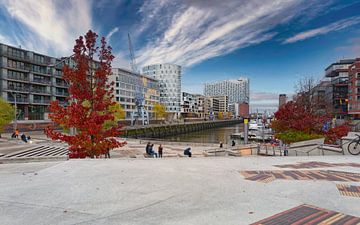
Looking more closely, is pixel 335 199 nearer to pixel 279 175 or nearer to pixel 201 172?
pixel 279 175

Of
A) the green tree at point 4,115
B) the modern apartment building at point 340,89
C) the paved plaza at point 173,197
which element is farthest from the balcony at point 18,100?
the modern apartment building at point 340,89

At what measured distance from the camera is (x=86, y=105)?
499 inches

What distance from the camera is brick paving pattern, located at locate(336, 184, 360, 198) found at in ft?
19.4

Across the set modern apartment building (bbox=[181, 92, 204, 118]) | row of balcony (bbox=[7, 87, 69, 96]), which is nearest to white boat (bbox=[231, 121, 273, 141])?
row of balcony (bbox=[7, 87, 69, 96])

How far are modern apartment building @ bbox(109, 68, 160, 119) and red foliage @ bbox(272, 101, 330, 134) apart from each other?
266ft

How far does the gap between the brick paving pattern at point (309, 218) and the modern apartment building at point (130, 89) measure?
95.6 m

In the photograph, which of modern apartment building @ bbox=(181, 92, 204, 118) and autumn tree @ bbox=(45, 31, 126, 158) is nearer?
autumn tree @ bbox=(45, 31, 126, 158)

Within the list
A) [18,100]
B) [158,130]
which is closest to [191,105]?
[158,130]

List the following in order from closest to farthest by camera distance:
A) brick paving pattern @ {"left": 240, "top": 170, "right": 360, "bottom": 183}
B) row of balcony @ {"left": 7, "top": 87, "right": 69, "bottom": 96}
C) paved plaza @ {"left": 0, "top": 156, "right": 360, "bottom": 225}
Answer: paved plaza @ {"left": 0, "top": 156, "right": 360, "bottom": 225}, brick paving pattern @ {"left": 240, "top": 170, "right": 360, "bottom": 183}, row of balcony @ {"left": 7, "top": 87, "right": 69, "bottom": 96}

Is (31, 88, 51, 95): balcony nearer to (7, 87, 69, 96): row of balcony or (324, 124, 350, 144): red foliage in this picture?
(7, 87, 69, 96): row of balcony

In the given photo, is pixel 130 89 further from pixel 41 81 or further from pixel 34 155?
pixel 34 155

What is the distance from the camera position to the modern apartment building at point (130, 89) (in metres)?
104

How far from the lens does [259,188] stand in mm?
6402

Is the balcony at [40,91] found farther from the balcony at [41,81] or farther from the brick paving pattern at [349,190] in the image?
the brick paving pattern at [349,190]
